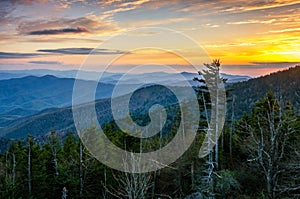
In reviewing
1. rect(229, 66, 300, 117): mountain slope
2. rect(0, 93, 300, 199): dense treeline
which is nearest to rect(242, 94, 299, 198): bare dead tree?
rect(0, 93, 300, 199): dense treeline

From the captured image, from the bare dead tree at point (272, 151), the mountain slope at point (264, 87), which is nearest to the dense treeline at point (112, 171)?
the bare dead tree at point (272, 151)

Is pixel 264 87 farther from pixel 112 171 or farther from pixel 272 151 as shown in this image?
pixel 272 151

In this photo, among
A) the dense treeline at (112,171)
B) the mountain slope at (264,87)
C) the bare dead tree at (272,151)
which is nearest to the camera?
the bare dead tree at (272,151)

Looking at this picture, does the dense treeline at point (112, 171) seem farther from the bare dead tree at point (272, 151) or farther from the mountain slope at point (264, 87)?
the mountain slope at point (264, 87)

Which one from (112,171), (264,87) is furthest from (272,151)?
(264,87)

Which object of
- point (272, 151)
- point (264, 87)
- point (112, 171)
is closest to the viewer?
point (272, 151)

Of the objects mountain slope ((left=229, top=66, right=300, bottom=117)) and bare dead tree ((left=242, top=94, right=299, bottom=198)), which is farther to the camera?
mountain slope ((left=229, top=66, right=300, bottom=117))

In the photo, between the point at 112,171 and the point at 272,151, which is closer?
the point at 272,151

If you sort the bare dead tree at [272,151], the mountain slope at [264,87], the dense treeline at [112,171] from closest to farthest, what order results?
the bare dead tree at [272,151], the dense treeline at [112,171], the mountain slope at [264,87]

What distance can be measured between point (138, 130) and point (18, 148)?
576 inches

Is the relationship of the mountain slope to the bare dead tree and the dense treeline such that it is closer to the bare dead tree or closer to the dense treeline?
the dense treeline

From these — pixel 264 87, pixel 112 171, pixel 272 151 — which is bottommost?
pixel 112 171

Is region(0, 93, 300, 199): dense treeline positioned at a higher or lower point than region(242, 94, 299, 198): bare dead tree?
lower

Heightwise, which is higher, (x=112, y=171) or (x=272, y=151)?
(x=272, y=151)
